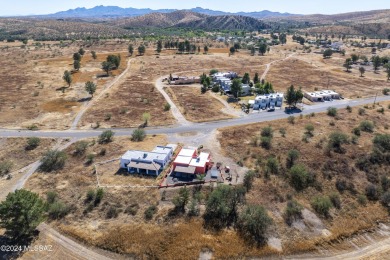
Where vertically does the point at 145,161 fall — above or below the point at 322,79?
below

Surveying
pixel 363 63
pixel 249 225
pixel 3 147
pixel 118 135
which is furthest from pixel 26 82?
pixel 363 63

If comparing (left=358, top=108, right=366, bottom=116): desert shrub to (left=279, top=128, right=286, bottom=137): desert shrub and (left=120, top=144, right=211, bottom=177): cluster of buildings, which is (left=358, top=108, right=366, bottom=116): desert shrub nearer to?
(left=279, top=128, right=286, bottom=137): desert shrub

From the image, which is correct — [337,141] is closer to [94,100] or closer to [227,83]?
[227,83]

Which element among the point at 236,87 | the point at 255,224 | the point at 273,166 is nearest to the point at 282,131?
the point at 273,166

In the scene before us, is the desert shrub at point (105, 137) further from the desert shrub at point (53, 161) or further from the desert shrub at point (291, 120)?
the desert shrub at point (291, 120)

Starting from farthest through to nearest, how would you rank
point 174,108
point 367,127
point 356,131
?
1. point 174,108
2. point 367,127
3. point 356,131

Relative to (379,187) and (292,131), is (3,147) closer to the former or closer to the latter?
(292,131)

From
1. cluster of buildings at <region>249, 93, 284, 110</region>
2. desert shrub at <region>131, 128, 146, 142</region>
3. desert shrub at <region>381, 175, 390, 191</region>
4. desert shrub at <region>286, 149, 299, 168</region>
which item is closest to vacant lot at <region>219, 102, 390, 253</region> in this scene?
desert shrub at <region>381, 175, 390, 191</region>
